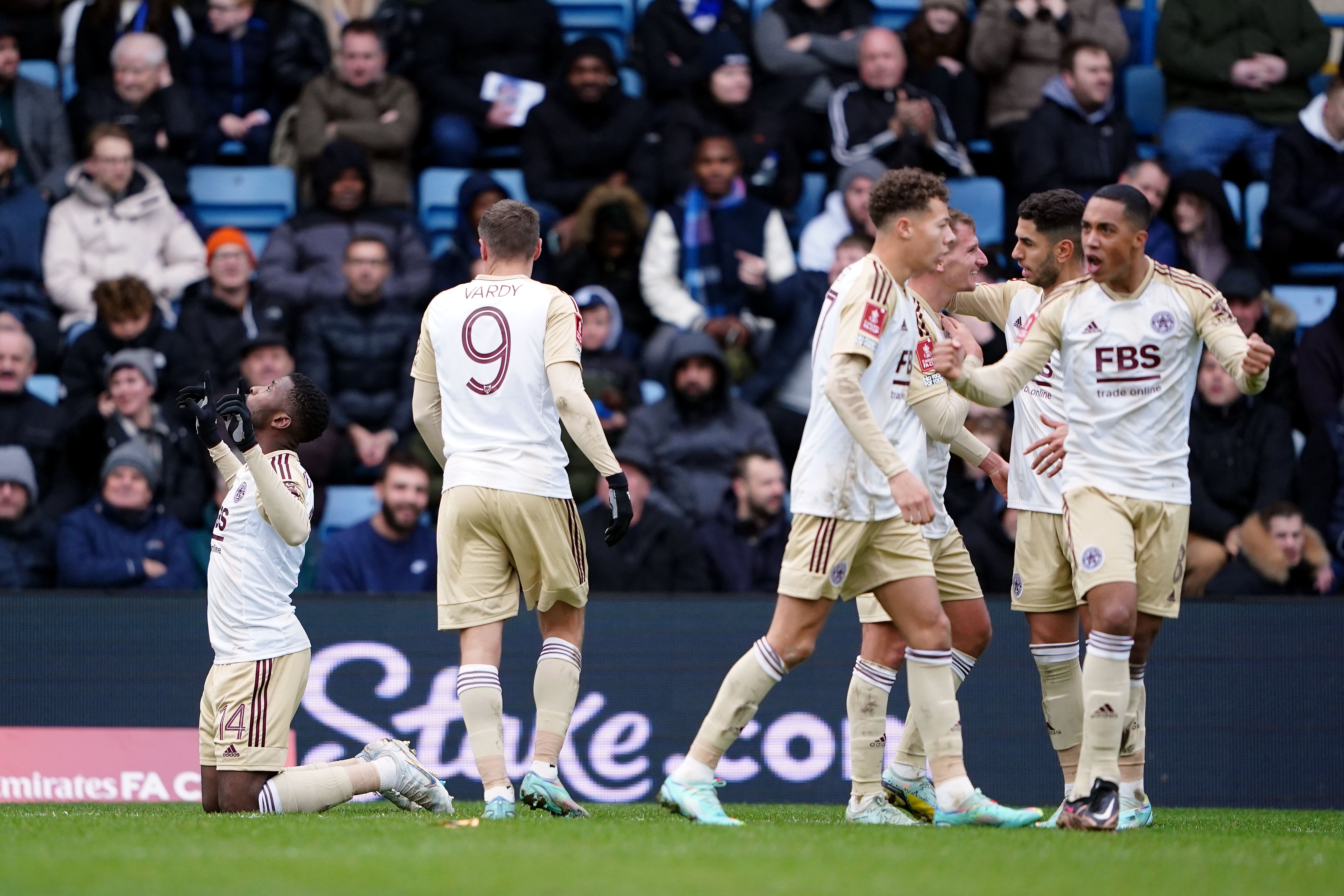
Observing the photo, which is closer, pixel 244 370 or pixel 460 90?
pixel 244 370

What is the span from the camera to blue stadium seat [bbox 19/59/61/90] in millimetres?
13734

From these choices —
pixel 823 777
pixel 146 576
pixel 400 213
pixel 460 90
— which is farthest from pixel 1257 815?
pixel 460 90

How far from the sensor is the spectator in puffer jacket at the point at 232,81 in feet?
44.3

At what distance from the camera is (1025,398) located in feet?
24.9

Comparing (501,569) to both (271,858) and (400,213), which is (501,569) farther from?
(400,213)

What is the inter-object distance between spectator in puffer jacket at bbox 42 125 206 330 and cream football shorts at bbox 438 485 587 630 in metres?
6.24

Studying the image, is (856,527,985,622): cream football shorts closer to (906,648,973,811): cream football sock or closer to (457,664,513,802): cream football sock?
(906,648,973,811): cream football sock

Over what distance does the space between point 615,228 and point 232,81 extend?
3.60 m

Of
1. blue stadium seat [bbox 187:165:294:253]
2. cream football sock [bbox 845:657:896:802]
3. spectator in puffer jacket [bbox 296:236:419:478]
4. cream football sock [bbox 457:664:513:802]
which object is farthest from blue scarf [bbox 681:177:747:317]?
cream football sock [bbox 457:664:513:802]

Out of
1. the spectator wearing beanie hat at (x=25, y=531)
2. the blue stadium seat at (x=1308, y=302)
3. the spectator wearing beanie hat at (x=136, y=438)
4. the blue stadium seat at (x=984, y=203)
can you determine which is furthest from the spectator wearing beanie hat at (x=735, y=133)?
the spectator wearing beanie hat at (x=25, y=531)

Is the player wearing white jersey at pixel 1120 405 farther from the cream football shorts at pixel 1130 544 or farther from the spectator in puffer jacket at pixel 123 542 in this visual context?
the spectator in puffer jacket at pixel 123 542

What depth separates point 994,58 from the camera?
537 inches

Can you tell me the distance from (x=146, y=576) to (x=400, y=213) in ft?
12.1

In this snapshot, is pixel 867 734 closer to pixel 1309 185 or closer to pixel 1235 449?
pixel 1235 449
